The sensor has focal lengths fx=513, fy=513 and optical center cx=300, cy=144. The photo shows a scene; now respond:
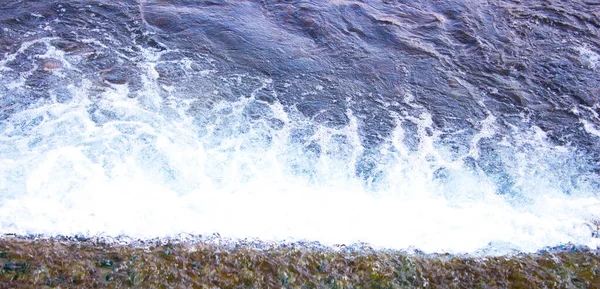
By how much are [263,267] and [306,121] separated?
110 inches

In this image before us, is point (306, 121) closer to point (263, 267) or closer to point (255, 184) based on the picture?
point (255, 184)

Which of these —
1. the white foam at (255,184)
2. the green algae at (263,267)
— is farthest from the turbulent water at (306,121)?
the green algae at (263,267)

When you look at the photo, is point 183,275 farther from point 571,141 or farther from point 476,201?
point 571,141

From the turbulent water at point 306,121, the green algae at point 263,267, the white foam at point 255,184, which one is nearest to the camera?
the green algae at point 263,267

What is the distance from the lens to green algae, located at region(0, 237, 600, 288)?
4383mm

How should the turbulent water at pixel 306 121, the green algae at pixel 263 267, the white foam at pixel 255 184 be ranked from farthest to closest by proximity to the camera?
the turbulent water at pixel 306 121, the white foam at pixel 255 184, the green algae at pixel 263 267

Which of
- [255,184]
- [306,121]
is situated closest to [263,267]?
[255,184]

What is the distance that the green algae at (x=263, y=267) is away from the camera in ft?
14.4

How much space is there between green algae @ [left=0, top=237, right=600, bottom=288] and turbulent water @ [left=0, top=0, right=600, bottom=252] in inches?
12.2

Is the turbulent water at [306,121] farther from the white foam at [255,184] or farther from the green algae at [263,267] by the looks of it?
the green algae at [263,267]

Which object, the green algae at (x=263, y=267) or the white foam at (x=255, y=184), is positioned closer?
the green algae at (x=263, y=267)

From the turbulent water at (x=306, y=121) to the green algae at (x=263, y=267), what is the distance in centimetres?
31

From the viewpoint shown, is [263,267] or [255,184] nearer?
[263,267]

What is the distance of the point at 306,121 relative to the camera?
702cm
